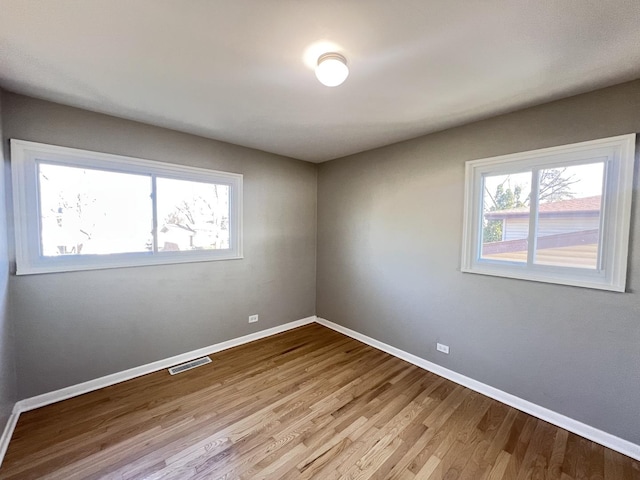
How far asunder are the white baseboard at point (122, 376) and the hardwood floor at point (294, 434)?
0.26ft

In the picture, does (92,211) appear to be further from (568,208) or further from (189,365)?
(568,208)

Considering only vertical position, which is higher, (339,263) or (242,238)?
(242,238)

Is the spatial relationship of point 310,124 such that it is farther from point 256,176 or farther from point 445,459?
point 445,459

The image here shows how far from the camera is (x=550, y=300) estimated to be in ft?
6.73

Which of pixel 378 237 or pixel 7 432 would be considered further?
pixel 378 237

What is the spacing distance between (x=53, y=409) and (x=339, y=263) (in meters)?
3.19

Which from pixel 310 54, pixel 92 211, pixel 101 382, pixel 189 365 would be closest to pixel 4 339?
pixel 101 382

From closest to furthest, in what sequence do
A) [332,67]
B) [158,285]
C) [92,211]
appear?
[332,67] < [92,211] < [158,285]

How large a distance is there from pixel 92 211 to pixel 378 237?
300 cm

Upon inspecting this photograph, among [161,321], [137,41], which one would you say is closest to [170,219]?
[161,321]

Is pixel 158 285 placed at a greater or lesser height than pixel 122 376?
greater

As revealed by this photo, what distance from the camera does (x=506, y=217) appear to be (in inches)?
91.7

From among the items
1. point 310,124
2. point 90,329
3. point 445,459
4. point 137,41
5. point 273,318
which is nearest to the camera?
point 137,41

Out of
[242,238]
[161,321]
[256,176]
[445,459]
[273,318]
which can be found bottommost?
[445,459]
